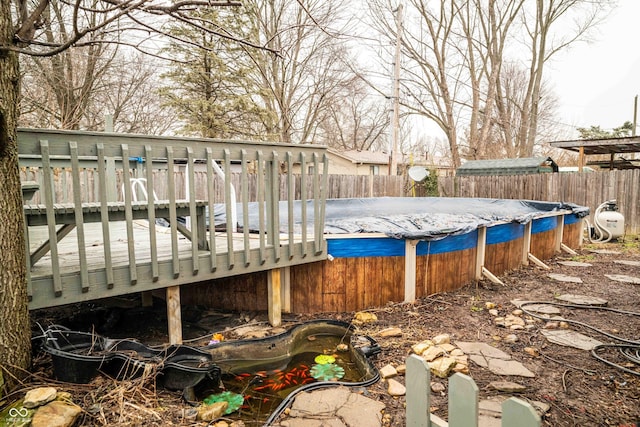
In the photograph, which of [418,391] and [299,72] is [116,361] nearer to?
[418,391]

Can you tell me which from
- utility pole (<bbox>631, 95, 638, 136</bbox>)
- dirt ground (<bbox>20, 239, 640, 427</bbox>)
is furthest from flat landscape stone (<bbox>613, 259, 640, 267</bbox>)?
utility pole (<bbox>631, 95, 638, 136</bbox>)

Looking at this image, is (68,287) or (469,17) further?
(469,17)

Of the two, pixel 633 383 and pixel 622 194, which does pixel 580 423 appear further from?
pixel 622 194

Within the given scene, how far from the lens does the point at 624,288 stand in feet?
13.6

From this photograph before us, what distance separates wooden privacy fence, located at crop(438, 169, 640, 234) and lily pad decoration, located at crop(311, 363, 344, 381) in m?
9.12

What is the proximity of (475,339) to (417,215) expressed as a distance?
2590 mm

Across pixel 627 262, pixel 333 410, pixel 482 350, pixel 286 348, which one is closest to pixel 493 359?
pixel 482 350

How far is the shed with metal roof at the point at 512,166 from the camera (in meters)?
13.3

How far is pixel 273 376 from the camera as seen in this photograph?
2.47 metres

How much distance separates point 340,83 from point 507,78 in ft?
40.1

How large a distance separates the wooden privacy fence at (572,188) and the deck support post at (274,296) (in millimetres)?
9108

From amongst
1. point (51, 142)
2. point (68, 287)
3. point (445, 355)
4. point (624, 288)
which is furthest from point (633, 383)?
point (51, 142)

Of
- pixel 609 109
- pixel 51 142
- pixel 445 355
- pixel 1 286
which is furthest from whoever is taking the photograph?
pixel 609 109

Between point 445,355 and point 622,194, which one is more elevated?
point 622,194
